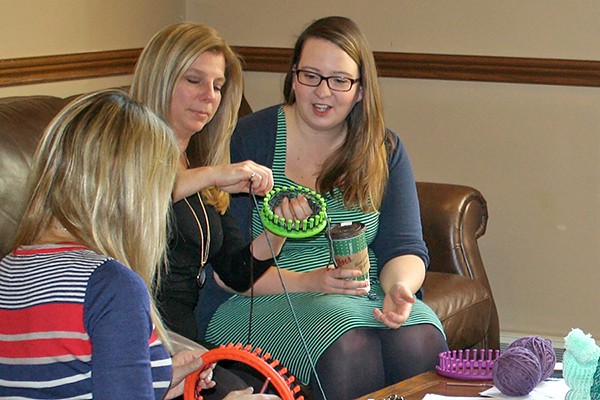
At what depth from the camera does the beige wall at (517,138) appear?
353 centimetres

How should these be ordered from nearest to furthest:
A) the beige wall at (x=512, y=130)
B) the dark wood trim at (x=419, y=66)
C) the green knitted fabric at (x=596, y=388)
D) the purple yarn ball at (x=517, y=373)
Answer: the green knitted fabric at (x=596, y=388)
the purple yarn ball at (x=517, y=373)
the dark wood trim at (x=419, y=66)
the beige wall at (x=512, y=130)

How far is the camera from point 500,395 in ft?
6.04

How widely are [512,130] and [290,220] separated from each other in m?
1.90

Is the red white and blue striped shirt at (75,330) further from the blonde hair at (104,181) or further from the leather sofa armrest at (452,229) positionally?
the leather sofa armrest at (452,229)

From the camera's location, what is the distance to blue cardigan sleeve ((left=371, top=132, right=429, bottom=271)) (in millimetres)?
2495

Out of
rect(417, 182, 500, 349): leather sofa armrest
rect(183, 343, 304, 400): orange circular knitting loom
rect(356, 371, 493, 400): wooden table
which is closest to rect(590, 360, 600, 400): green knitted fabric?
rect(356, 371, 493, 400): wooden table

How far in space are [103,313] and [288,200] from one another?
2.66 ft

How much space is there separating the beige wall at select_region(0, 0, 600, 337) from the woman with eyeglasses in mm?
1094

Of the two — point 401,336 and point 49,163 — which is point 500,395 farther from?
point 49,163

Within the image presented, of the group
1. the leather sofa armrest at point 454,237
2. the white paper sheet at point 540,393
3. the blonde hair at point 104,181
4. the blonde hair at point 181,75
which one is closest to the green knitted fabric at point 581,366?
the white paper sheet at point 540,393

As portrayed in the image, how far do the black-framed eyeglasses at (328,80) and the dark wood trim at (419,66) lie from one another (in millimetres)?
940

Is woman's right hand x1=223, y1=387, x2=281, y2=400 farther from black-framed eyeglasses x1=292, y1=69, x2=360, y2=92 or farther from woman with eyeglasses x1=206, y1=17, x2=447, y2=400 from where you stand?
black-framed eyeglasses x1=292, y1=69, x2=360, y2=92

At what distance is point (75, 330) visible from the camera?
4.11 feet

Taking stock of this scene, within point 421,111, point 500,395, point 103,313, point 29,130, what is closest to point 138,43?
point 421,111
